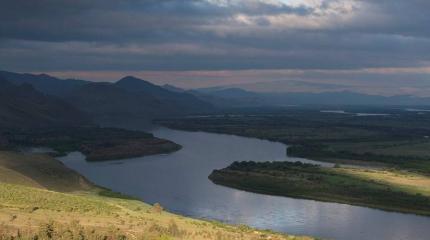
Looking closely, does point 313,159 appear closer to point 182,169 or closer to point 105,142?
point 182,169

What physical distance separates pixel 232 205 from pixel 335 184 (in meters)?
22.7

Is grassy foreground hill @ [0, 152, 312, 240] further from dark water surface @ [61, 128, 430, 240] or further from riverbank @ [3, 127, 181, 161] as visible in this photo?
riverbank @ [3, 127, 181, 161]

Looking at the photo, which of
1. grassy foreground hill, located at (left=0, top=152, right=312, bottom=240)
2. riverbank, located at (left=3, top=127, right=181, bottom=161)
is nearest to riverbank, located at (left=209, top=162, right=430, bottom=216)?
grassy foreground hill, located at (left=0, top=152, right=312, bottom=240)

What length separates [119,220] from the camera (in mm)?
53312

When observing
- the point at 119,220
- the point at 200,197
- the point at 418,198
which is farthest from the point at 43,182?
the point at 418,198

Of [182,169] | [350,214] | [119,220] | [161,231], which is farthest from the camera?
[182,169]

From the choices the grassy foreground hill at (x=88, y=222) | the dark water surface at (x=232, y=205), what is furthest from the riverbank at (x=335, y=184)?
the grassy foreground hill at (x=88, y=222)

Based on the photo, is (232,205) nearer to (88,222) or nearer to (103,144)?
(88,222)

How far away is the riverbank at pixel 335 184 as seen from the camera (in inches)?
3356

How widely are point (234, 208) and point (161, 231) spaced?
31.2m

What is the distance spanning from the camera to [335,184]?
315 feet

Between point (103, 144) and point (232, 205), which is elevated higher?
point (232, 205)

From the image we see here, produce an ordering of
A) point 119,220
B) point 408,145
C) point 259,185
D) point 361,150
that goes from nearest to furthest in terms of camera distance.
Result: point 119,220 < point 259,185 < point 361,150 < point 408,145

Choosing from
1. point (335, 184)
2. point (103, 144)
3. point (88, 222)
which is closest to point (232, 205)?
point (335, 184)
